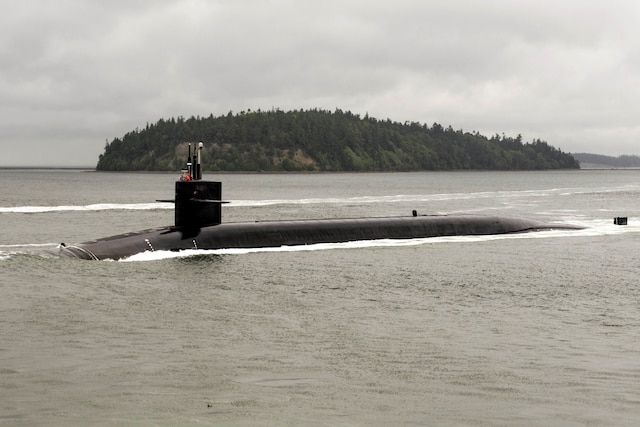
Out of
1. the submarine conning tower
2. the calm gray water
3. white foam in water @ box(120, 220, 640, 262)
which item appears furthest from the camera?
the submarine conning tower

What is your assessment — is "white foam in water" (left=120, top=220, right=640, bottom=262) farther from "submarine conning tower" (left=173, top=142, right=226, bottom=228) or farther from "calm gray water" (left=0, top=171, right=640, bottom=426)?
"submarine conning tower" (left=173, top=142, right=226, bottom=228)

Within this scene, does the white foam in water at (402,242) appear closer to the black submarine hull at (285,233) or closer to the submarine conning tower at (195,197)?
the black submarine hull at (285,233)

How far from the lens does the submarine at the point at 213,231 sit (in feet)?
88.2

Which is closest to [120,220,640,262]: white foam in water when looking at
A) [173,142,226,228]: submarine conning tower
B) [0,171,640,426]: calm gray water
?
[0,171,640,426]: calm gray water

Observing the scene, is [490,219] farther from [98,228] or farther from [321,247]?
[98,228]

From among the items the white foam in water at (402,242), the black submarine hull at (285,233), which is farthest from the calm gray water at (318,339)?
the black submarine hull at (285,233)

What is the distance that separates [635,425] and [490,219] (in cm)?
2911

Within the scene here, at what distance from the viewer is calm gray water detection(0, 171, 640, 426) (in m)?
11.3

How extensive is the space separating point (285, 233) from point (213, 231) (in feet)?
12.1

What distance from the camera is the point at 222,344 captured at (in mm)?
15086

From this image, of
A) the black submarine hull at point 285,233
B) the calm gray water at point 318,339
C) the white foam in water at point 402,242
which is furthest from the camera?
the black submarine hull at point 285,233

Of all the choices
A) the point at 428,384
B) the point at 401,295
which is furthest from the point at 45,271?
the point at 428,384

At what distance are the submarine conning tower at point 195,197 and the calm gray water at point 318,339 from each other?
1.70 metres

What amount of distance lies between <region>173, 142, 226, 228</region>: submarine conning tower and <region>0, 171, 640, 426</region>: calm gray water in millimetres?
1697
